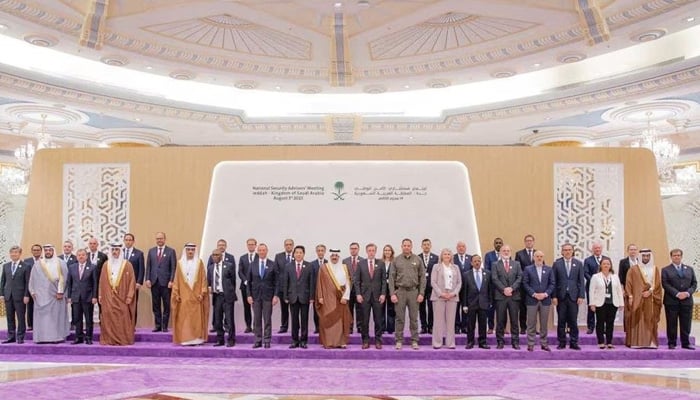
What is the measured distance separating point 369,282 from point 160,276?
103 inches

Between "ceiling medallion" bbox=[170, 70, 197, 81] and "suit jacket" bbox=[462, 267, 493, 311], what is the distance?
6.12m

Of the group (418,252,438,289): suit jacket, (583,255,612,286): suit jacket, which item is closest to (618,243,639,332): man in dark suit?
(583,255,612,286): suit jacket

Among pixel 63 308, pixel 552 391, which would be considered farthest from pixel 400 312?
pixel 63 308

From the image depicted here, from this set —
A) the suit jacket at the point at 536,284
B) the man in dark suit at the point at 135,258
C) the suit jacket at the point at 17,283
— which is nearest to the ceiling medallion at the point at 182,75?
the man in dark suit at the point at 135,258

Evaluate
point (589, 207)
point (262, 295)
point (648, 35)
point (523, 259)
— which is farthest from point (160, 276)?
point (648, 35)

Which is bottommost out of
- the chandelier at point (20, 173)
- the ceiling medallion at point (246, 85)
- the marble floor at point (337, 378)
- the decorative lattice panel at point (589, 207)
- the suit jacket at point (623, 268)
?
the marble floor at point (337, 378)

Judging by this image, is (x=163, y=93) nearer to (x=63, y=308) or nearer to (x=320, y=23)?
(x=320, y=23)

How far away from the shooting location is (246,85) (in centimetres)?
1153

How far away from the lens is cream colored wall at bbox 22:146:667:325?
851cm

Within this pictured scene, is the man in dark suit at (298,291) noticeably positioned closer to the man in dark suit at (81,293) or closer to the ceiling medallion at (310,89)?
the man in dark suit at (81,293)

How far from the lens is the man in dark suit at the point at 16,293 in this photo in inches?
292

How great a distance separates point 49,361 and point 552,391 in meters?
5.07

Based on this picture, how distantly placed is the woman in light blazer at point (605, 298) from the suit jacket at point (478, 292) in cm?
116

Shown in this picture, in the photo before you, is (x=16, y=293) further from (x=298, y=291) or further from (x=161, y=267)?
(x=298, y=291)
